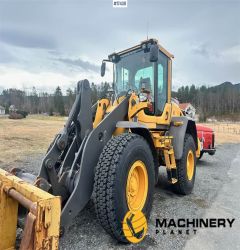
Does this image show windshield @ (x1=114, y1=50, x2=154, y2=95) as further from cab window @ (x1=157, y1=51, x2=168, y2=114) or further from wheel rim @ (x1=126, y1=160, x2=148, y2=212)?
wheel rim @ (x1=126, y1=160, x2=148, y2=212)

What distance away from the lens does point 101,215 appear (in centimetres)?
317

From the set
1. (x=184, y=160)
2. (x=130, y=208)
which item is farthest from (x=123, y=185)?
(x=184, y=160)

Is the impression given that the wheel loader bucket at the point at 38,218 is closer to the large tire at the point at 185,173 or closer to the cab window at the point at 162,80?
the cab window at the point at 162,80

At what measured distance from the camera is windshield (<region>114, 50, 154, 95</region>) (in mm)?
5023

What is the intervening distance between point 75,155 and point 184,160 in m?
2.65

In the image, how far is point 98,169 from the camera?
325cm

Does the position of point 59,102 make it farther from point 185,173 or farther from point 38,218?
point 38,218

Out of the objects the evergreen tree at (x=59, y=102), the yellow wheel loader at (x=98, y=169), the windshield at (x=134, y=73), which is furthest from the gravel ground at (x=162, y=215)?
the evergreen tree at (x=59, y=102)

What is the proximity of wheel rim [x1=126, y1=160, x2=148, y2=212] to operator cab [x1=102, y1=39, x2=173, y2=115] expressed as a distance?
4.53ft

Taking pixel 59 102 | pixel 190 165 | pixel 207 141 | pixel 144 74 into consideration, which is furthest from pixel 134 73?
pixel 59 102

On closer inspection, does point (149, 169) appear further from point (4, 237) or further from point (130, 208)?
point (4, 237)

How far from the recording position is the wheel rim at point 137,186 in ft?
11.6

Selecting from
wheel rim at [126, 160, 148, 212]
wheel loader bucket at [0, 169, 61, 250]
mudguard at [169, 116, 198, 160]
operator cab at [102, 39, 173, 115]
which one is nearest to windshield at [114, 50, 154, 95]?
operator cab at [102, 39, 173, 115]

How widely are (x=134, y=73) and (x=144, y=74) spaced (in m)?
0.21
